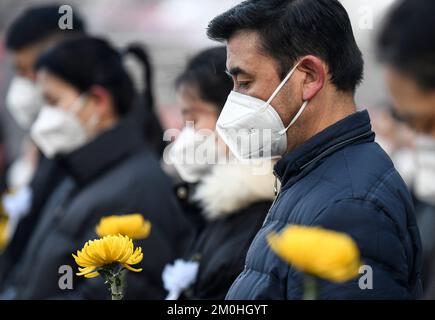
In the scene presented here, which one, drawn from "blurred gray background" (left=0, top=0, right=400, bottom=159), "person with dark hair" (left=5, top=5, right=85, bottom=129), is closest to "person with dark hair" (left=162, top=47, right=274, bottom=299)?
"person with dark hair" (left=5, top=5, right=85, bottom=129)

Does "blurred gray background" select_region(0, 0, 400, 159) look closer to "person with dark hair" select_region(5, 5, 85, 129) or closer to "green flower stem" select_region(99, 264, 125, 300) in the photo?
"person with dark hair" select_region(5, 5, 85, 129)

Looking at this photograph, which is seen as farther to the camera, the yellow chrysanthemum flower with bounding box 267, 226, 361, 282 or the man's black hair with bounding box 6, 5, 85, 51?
the man's black hair with bounding box 6, 5, 85, 51

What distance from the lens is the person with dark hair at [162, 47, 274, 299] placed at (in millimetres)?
3027

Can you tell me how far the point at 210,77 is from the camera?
3.54 metres

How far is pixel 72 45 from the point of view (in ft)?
14.5

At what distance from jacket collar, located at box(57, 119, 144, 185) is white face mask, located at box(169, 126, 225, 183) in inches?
17.3

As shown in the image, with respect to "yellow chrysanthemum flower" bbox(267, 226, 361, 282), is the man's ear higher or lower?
higher

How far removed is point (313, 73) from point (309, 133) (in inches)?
6.1

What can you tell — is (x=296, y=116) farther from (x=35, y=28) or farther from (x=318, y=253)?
(x=35, y=28)

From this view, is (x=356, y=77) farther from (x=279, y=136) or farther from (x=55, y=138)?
(x=55, y=138)

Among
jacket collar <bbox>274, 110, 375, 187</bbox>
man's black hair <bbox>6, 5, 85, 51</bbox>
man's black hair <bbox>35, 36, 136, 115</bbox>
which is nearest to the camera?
jacket collar <bbox>274, 110, 375, 187</bbox>

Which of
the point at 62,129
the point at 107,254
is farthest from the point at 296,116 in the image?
the point at 62,129

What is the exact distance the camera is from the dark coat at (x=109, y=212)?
3586 mm

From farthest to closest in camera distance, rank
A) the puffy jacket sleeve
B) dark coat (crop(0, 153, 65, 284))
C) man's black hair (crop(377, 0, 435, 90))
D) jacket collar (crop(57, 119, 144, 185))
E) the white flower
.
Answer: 1. dark coat (crop(0, 153, 65, 284))
2. jacket collar (crop(57, 119, 144, 185))
3. the white flower
4. man's black hair (crop(377, 0, 435, 90))
5. the puffy jacket sleeve
